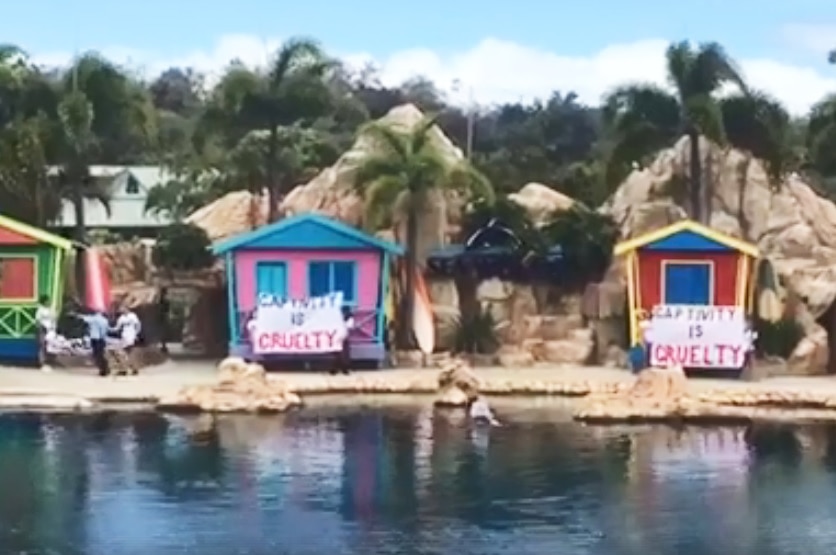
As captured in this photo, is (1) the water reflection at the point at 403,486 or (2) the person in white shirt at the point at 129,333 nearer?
(1) the water reflection at the point at 403,486

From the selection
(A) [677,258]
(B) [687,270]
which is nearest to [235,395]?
(A) [677,258]

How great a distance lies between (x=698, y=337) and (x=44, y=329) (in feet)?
35.7

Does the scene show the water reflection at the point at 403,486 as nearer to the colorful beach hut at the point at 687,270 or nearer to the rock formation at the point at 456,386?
the rock formation at the point at 456,386

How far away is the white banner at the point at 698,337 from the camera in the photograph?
3091 cm

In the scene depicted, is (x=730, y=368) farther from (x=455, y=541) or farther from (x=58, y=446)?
(x=455, y=541)

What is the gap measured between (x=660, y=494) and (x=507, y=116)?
5837 cm

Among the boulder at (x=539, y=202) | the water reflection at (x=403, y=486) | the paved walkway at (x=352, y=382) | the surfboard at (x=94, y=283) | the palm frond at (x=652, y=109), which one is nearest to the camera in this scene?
the water reflection at (x=403, y=486)

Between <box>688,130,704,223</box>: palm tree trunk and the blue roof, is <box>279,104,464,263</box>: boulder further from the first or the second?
<box>688,130,704,223</box>: palm tree trunk

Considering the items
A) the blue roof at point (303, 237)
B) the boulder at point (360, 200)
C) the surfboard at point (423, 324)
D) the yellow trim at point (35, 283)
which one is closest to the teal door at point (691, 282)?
the surfboard at point (423, 324)

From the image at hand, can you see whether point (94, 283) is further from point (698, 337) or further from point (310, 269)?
point (698, 337)

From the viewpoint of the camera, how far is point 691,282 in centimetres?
3200

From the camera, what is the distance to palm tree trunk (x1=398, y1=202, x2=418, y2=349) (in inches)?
1299

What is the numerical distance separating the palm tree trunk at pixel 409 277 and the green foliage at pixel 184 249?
12.0 ft

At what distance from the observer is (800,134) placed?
123 feet
